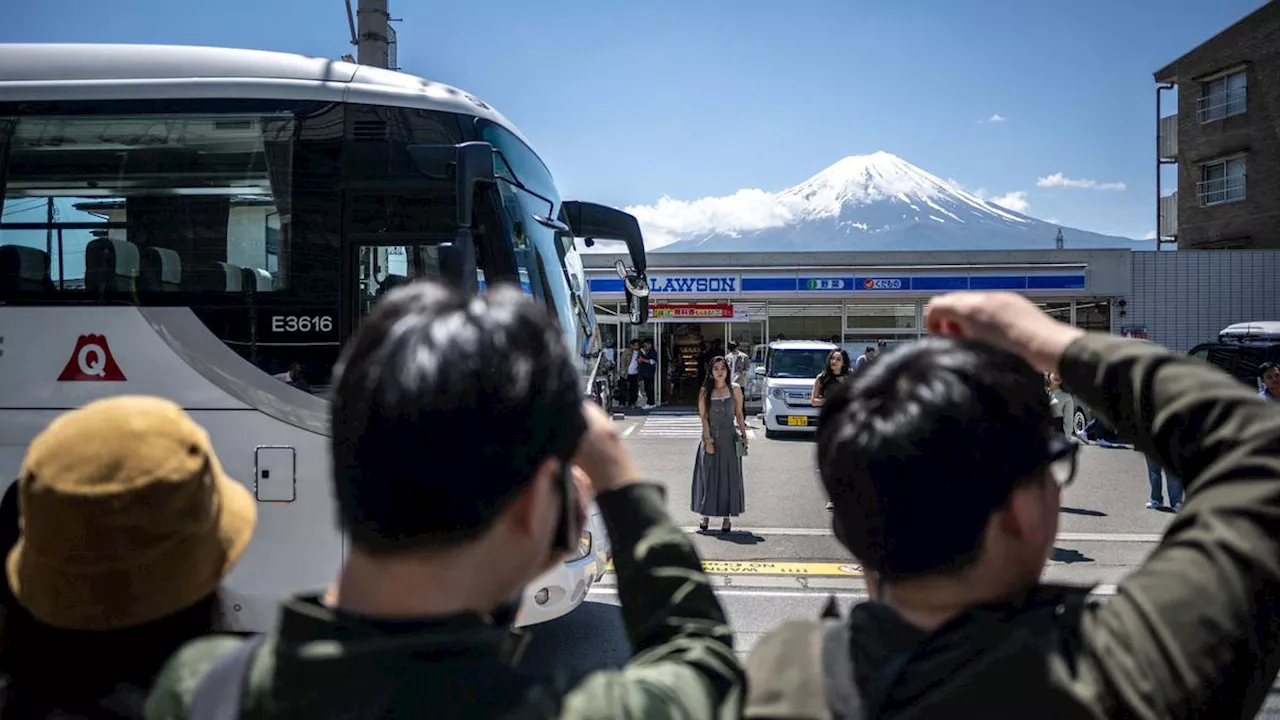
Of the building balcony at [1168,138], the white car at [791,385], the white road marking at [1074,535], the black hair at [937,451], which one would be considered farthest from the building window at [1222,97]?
the black hair at [937,451]

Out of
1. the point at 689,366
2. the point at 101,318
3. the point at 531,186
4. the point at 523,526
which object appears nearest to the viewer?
the point at 523,526

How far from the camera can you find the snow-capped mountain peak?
496ft

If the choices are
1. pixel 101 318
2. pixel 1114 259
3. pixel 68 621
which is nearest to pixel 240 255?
pixel 101 318

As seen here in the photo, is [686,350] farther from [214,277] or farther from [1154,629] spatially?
Answer: [1154,629]

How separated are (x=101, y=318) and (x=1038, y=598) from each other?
492 cm

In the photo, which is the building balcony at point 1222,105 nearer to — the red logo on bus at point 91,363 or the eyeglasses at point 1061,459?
the red logo on bus at point 91,363

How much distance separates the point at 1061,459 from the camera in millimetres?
1134

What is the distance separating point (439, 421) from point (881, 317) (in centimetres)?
2395

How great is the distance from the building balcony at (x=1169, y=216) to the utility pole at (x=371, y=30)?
114ft

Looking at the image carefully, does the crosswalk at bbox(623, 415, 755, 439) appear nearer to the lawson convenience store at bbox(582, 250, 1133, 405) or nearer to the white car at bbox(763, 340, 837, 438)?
the white car at bbox(763, 340, 837, 438)

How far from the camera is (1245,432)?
1.09 meters

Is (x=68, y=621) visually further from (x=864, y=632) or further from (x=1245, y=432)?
(x=1245, y=432)

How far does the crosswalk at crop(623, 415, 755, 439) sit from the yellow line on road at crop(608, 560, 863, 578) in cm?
823

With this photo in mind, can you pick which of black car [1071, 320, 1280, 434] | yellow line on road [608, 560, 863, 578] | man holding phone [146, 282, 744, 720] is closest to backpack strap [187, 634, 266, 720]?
man holding phone [146, 282, 744, 720]
